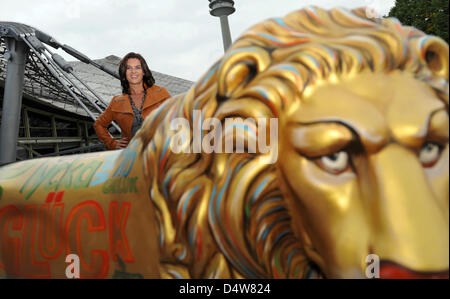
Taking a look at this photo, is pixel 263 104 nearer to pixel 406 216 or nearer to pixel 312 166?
pixel 312 166

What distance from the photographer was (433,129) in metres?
0.74

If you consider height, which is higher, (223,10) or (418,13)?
(418,13)

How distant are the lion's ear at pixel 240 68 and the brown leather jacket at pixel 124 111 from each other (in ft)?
3.18

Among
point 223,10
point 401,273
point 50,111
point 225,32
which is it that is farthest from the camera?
point 50,111

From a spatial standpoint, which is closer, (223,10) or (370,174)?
(370,174)

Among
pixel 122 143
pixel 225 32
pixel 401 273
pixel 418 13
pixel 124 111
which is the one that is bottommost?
pixel 401 273

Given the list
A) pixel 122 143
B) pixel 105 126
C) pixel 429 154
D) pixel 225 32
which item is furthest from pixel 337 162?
pixel 225 32

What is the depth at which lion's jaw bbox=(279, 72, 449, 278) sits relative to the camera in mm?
679

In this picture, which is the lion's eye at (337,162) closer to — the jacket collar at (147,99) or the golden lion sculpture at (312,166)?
the golden lion sculpture at (312,166)

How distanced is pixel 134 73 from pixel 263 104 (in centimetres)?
125

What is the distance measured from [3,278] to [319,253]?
114cm

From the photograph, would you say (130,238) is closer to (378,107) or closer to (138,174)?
(138,174)

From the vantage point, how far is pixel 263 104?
792 mm
